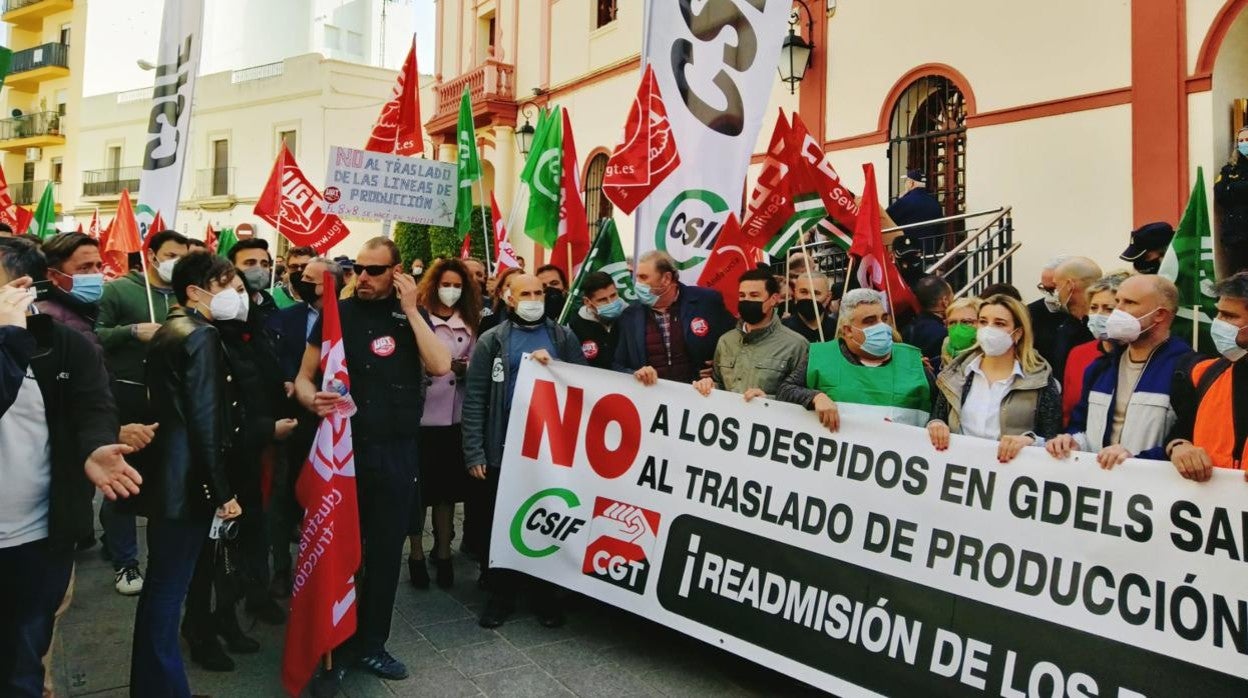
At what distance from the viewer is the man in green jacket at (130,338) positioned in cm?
502

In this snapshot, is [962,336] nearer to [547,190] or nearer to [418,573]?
[418,573]

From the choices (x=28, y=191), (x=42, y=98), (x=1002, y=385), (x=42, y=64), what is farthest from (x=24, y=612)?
(x=42, y=98)

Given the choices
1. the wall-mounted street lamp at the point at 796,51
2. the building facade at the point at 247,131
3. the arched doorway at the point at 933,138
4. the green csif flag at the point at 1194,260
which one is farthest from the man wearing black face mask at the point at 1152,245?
the building facade at the point at 247,131

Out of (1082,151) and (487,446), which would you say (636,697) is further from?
(1082,151)

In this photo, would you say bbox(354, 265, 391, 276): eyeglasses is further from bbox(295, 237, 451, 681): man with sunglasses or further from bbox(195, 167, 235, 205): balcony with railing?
bbox(195, 167, 235, 205): balcony with railing

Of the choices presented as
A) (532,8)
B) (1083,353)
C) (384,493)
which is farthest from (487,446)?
(532,8)

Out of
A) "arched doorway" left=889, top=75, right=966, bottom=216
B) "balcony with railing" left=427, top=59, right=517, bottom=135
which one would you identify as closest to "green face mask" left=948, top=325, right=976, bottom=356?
"arched doorway" left=889, top=75, right=966, bottom=216

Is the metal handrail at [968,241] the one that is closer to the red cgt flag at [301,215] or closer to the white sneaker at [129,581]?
the red cgt flag at [301,215]

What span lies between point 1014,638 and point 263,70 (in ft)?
119

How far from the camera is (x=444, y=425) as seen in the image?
552 centimetres

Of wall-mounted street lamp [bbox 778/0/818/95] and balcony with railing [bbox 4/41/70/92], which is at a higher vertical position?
balcony with railing [bbox 4/41/70/92]

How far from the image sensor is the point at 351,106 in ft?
107

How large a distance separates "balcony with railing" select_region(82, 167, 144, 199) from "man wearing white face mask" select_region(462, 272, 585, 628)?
3743 cm

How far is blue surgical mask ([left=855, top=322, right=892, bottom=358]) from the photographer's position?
4.18 metres
